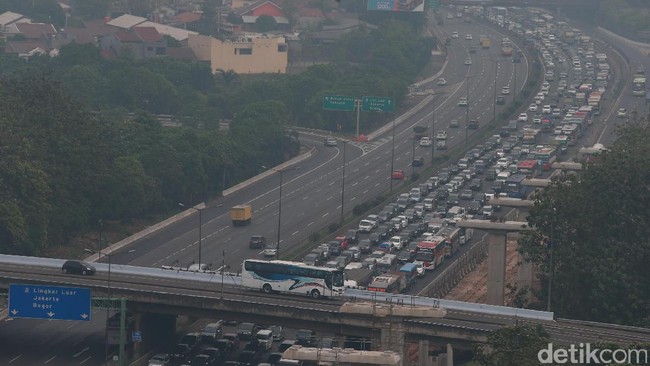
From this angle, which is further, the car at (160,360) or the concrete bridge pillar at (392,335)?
the car at (160,360)

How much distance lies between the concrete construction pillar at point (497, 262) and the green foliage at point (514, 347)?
3030cm

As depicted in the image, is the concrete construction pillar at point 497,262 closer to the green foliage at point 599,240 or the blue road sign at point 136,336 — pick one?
the green foliage at point 599,240

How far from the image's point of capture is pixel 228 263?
127375 millimetres

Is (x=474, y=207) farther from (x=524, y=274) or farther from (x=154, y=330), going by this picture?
(x=154, y=330)

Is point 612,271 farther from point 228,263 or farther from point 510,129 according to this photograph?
point 510,129

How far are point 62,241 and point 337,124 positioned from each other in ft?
210

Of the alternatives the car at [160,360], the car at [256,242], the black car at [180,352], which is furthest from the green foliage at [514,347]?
the car at [256,242]

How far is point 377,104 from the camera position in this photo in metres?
178

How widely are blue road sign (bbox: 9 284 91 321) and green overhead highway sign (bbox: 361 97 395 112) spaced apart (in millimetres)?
83794

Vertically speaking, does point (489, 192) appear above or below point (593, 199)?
below

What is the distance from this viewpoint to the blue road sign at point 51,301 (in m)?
95.9

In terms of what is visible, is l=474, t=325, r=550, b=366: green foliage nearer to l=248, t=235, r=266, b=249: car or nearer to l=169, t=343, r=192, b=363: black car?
l=169, t=343, r=192, b=363: black car

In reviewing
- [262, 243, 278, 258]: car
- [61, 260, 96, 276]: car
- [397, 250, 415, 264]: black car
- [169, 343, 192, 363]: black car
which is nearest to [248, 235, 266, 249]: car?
[262, 243, 278, 258]: car

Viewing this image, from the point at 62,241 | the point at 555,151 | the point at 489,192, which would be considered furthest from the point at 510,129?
the point at 62,241
